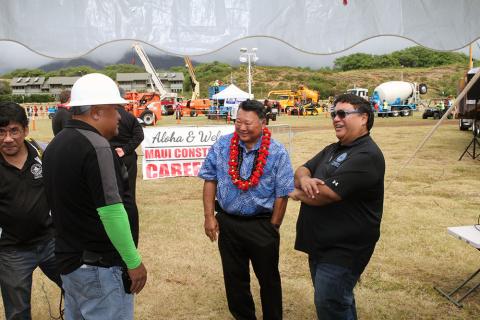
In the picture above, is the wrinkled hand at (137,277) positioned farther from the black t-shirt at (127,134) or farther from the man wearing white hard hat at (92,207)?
the black t-shirt at (127,134)

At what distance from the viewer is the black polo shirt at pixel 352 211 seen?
2381 millimetres

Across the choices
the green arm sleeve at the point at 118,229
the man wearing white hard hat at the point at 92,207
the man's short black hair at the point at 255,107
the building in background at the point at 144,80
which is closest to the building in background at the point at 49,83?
the building in background at the point at 144,80

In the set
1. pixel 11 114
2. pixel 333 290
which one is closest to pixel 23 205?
pixel 11 114

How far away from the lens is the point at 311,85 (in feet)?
296

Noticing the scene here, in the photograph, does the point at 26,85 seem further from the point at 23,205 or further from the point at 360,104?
the point at 360,104

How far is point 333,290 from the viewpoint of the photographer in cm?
243

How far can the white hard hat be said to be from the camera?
1.94 metres

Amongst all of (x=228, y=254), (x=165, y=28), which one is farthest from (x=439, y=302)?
(x=165, y=28)

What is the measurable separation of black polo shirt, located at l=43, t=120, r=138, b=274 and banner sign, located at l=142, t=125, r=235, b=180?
6.96 metres

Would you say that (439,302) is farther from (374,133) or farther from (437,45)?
(374,133)

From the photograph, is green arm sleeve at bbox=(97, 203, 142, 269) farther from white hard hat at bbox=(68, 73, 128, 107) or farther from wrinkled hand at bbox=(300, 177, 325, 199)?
wrinkled hand at bbox=(300, 177, 325, 199)

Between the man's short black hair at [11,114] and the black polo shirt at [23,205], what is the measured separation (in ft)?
0.69

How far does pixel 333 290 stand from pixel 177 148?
7022mm

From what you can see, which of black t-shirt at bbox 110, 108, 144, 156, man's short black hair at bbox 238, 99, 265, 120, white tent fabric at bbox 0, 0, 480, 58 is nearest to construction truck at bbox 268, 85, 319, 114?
black t-shirt at bbox 110, 108, 144, 156
